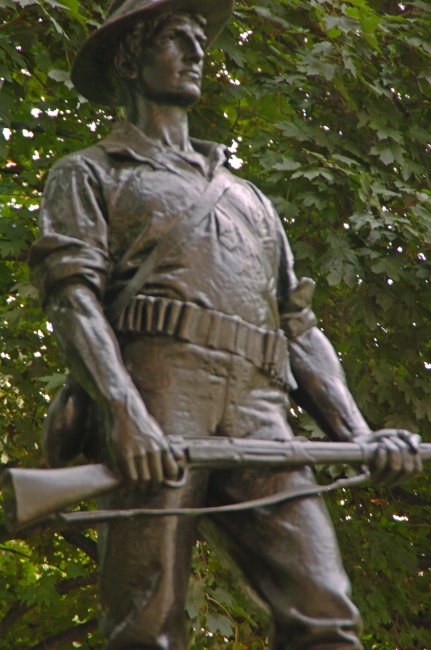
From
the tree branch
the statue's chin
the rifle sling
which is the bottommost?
the tree branch

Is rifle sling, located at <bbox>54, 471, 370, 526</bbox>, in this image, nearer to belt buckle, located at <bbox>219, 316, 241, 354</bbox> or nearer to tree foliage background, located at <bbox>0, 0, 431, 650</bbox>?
belt buckle, located at <bbox>219, 316, 241, 354</bbox>

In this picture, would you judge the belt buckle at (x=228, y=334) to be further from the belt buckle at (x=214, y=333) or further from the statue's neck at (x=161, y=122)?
the statue's neck at (x=161, y=122)

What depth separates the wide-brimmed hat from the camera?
490 cm

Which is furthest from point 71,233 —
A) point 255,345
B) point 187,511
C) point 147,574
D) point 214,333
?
point 147,574

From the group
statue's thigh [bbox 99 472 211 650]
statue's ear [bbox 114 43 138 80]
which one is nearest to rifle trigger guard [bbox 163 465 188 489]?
statue's thigh [bbox 99 472 211 650]


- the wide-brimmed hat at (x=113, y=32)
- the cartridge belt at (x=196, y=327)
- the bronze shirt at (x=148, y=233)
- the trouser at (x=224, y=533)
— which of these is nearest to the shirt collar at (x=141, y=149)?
the bronze shirt at (x=148, y=233)

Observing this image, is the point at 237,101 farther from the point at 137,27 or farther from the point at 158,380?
the point at 158,380

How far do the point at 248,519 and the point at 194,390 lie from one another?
Answer: 1.41 feet

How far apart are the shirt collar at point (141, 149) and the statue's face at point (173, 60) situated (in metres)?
0.16

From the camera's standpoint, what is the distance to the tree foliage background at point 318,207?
8.70m

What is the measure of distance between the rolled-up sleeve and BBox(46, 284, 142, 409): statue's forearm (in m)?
0.05

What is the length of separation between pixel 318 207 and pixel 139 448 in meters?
4.76

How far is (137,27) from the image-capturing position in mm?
4941

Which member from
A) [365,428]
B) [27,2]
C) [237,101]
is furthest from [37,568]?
[365,428]
